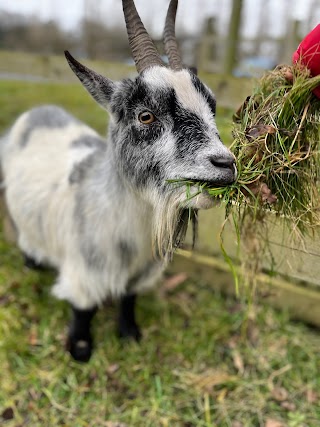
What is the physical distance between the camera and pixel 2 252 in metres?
4.23

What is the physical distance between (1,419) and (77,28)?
570 centimetres

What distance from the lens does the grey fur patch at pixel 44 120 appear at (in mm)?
3588

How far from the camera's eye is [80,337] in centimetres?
312

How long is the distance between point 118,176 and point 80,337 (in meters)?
1.38

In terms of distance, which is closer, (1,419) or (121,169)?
(121,169)

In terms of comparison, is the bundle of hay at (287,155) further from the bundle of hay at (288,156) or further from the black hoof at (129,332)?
the black hoof at (129,332)

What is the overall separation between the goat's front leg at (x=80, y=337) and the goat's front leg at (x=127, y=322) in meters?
0.30

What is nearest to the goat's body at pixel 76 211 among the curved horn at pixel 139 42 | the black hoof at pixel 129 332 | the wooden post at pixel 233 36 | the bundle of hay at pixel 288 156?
the black hoof at pixel 129 332

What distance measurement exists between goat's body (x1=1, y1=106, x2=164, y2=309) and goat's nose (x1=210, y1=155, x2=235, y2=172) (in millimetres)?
640

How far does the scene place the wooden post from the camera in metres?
4.68

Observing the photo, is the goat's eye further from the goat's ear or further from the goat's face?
the goat's ear

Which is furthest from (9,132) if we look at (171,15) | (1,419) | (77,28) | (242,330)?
(77,28)

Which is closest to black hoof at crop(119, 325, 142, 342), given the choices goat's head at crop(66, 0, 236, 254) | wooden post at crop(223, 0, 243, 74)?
goat's head at crop(66, 0, 236, 254)

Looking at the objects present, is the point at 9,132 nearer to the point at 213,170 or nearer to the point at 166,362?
the point at 166,362
